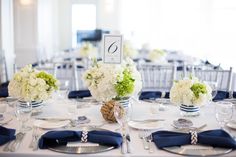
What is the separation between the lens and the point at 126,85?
2.07 metres

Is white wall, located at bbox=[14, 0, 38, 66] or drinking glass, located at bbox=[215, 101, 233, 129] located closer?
drinking glass, located at bbox=[215, 101, 233, 129]

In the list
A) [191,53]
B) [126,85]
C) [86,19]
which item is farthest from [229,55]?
[86,19]

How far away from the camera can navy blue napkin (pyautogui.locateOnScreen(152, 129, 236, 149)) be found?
1625mm

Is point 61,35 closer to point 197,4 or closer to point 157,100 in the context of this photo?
point 197,4

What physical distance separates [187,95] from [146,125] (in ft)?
1.09

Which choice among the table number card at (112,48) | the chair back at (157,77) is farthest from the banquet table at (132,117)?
the chair back at (157,77)

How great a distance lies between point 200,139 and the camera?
1.67 m

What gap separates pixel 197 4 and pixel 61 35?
4367 mm

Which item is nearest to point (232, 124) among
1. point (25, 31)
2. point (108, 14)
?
point (25, 31)

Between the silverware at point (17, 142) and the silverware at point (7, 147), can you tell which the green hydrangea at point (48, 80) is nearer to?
the silverware at point (17, 142)

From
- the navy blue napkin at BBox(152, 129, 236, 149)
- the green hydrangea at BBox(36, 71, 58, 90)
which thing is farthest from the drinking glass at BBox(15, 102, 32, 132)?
the navy blue napkin at BBox(152, 129, 236, 149)

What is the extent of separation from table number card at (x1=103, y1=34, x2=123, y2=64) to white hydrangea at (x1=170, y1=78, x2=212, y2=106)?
431 millimetres

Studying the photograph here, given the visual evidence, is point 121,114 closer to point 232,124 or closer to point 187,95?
point 187,95

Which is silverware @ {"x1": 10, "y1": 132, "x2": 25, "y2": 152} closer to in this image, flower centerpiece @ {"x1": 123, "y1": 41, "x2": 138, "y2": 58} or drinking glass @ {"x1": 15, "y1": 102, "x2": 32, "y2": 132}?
drinking glass @ {"x1": 15, "y1": 102, "x2": 32, "y2": 132}
